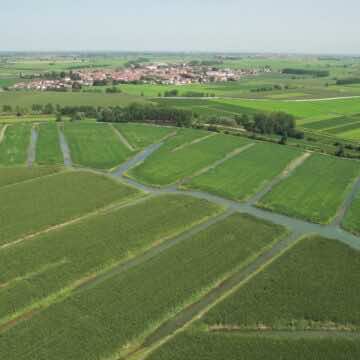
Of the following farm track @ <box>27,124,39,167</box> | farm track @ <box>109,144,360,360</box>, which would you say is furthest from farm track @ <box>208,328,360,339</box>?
farm track @ <box>27,124,39,167</box>

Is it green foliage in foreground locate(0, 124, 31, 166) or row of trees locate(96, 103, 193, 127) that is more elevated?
row of trees locate(96, 103, 193, 127)

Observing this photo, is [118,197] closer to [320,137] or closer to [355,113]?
[320,137]

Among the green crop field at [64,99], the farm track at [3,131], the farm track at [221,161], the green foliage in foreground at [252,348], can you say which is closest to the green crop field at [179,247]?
the green foliage in foreground at [252,348]

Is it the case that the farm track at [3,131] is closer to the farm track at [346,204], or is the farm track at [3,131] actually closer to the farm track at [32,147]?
the farm track at [32,147]

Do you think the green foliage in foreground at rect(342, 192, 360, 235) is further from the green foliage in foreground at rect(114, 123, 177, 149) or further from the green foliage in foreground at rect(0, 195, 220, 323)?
the green foliage in foreground at rect(114, 123, 177, 149)

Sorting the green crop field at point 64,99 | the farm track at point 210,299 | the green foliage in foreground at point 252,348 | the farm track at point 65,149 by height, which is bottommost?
the green foliage in foreground at point 252,348

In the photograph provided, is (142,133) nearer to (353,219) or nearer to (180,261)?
(353,219)

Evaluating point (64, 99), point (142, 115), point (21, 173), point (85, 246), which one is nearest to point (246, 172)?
point (85, 246)
